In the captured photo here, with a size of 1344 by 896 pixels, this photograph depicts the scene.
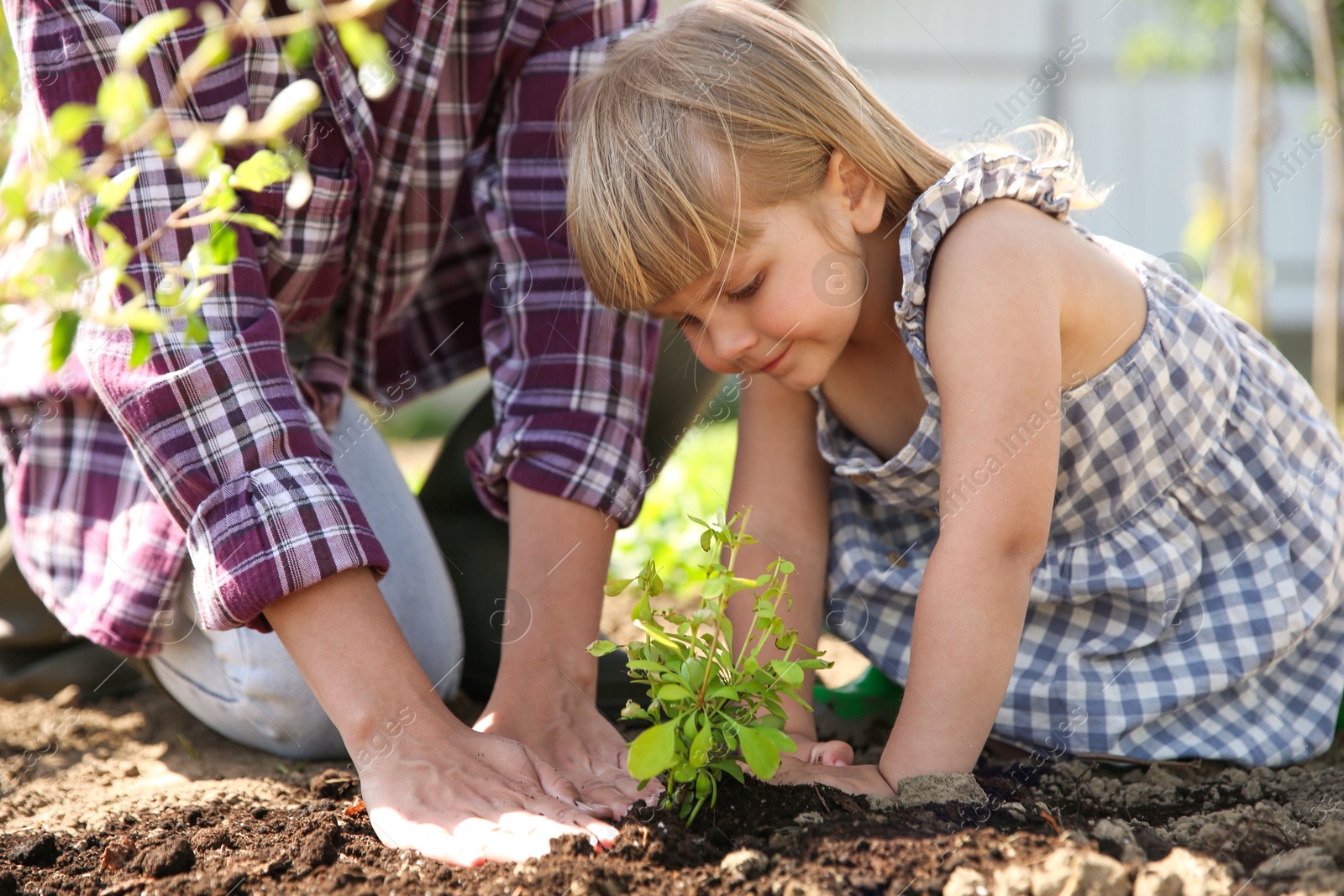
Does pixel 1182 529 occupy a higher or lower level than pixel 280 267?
lower

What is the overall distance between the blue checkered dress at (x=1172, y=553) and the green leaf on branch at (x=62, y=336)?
3.42 feet

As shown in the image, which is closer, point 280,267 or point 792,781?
point 792,781

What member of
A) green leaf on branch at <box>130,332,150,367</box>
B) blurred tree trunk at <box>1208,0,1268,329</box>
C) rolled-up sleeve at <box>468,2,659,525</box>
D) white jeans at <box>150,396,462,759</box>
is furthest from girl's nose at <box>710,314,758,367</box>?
blurred tree trunk at <box>1208,0,1268,329</box>

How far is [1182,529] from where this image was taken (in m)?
1.66

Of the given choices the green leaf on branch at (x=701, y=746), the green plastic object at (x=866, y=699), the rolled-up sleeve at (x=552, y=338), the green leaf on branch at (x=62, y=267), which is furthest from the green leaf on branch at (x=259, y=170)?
the green plastic object at (x=866, y=699)

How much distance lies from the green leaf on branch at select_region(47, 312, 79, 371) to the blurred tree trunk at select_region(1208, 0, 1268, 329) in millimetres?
3872

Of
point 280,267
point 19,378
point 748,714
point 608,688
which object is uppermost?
point 280,267

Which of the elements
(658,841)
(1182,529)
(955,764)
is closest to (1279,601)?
(1182,529)

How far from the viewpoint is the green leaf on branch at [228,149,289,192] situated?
0.92 m

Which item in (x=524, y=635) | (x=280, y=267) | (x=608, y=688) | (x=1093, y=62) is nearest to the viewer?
(x=524, y=635)

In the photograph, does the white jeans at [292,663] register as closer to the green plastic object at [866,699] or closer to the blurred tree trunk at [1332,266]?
the green plastic object at [866,699]

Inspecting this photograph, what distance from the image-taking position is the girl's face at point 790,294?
1473 millimetres

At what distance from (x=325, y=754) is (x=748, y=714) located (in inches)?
33.9

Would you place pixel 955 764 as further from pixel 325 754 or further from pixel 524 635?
pixel 325 754
